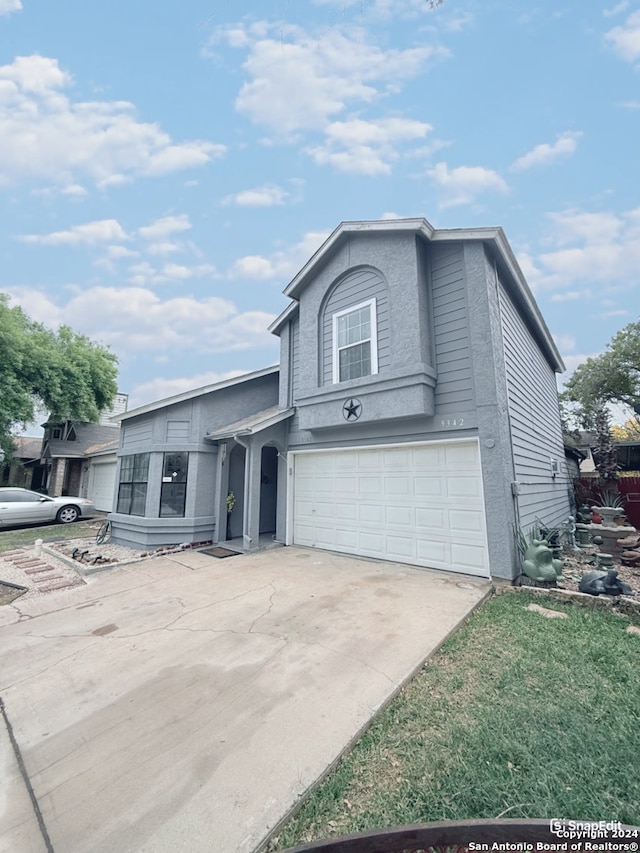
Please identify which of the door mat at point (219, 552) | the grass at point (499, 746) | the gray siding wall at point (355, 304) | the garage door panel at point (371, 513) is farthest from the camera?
the door mat at point (219, 552)

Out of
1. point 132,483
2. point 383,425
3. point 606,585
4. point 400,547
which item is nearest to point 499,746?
point 606,585

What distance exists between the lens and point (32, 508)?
12859 millimetres

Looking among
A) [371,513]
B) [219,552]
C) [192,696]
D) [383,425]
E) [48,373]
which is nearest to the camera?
[192,696]

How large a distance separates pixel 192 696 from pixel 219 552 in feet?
18.3

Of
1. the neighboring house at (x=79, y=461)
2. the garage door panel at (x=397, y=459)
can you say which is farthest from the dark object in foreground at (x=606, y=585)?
the neighboring house at (x=79, y=461)

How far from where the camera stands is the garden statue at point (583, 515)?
11.0m

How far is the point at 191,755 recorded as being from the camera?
2.18 meters

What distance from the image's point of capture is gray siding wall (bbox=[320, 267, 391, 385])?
6.98m

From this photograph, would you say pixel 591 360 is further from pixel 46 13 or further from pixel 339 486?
pixel 46 13

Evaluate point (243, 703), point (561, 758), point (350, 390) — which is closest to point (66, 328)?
point (350, 390)

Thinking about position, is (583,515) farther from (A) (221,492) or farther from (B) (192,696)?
(B) (192,696)

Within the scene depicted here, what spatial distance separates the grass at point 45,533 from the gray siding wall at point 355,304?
9682 millimetres

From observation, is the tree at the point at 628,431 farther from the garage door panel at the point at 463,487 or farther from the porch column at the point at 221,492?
the porch column at the point at 221,492

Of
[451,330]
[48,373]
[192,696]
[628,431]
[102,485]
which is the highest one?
[48,373]
